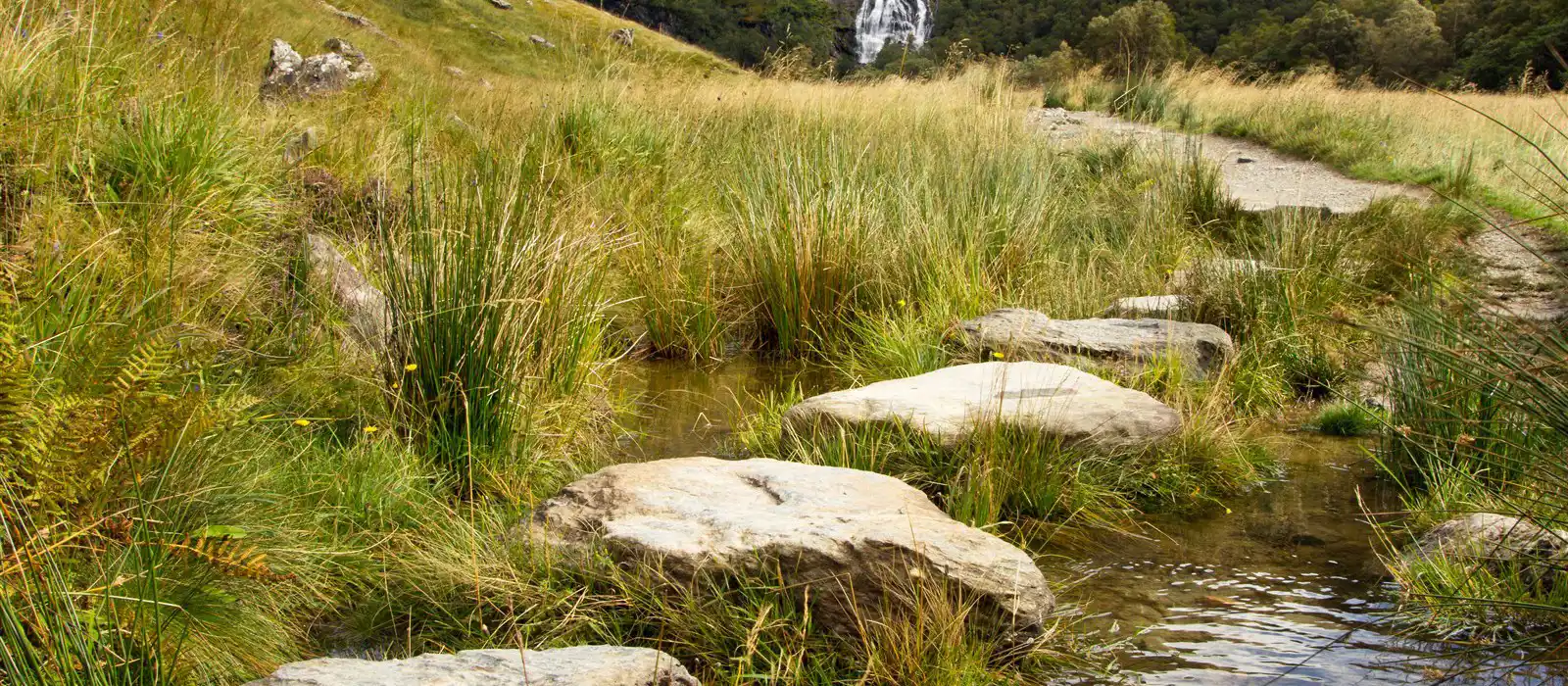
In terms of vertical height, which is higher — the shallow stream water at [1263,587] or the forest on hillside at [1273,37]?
the forest on hillside at [1273,37]

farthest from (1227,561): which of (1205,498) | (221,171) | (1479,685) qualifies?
(221,171)

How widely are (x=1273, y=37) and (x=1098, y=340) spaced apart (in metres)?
21.9

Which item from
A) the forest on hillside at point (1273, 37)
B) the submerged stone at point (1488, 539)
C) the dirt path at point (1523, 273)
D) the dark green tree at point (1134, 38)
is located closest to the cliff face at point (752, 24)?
the forest on hillside at point (1273, 37)

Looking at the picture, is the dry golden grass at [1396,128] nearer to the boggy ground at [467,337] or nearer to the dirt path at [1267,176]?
the dirt path at [1267,176]

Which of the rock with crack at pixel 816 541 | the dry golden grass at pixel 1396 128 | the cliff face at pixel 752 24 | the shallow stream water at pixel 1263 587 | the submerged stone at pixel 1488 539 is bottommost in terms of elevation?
the cliff face at pixel 752 24

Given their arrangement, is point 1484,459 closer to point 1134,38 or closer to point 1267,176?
point 1267,176

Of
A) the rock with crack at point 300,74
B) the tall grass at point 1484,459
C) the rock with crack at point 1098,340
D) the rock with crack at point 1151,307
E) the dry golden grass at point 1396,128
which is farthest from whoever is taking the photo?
the dry golden grass at point 1396,128

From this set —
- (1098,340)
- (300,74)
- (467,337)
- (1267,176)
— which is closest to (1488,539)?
(1098,340)

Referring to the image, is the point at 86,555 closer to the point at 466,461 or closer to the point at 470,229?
the point at 466,461

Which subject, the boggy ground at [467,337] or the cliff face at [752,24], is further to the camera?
the cliff face at [752,24]

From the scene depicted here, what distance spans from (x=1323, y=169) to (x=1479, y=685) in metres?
8.74

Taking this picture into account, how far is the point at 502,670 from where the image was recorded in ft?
6.48

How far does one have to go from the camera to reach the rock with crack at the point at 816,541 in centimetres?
246

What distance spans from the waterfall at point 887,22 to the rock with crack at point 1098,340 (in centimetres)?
2796
